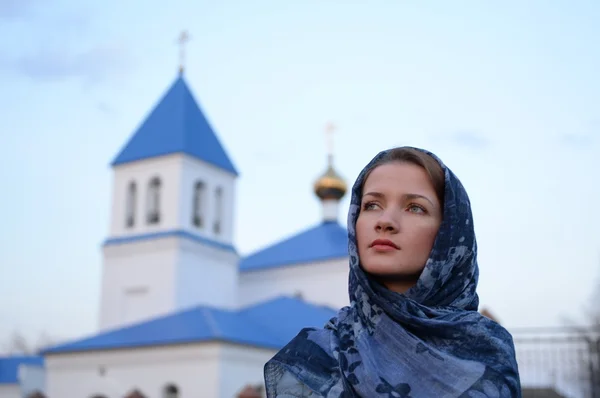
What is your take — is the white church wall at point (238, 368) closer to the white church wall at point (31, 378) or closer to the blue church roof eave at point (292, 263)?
the blue church roof eave at point (292, 263)

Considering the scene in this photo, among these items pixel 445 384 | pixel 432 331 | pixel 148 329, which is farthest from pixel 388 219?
pixel 148 329

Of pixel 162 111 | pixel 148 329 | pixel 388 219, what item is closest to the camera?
pixel 388 219

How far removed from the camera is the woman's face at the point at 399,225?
1909 millimetres

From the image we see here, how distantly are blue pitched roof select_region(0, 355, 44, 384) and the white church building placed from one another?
0.23 feet

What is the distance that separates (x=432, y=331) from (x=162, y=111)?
86.0 feet

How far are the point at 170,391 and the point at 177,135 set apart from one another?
8.88 metres

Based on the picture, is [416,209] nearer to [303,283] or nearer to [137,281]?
[137,281]

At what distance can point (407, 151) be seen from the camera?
2016 millimetres

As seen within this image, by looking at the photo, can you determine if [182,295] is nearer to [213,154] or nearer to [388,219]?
[213,154]

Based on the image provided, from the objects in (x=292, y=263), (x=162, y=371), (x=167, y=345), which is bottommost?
(x=162, y=371)

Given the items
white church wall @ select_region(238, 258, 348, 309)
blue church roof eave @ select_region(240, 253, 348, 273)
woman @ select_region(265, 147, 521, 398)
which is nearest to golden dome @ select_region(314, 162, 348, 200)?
blue church roof eave @ select_region(240, 253, 348, 273)

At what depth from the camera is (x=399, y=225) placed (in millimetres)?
1928

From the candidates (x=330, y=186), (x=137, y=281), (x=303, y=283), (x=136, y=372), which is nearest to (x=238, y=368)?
(x=136, y=372)

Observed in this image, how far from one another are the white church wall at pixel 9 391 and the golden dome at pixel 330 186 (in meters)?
12.9
